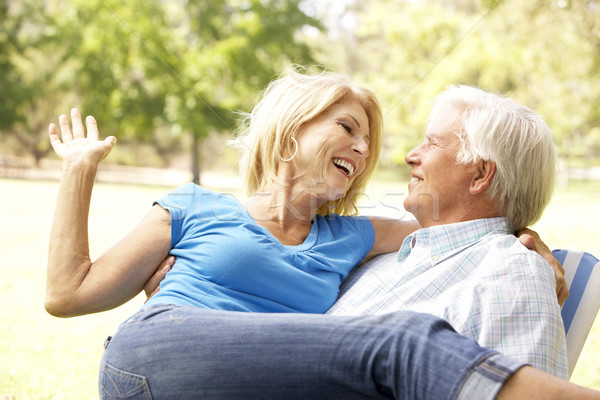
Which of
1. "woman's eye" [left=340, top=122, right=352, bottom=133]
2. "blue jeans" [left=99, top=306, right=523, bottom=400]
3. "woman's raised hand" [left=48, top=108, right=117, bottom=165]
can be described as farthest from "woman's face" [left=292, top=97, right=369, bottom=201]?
"blue jeans" [left=99, top=306, right=523, bottom=400]

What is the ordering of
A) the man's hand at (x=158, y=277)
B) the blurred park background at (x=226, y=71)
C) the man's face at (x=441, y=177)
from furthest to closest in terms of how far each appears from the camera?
the blurred park background at (x=226, y=71) < the man's face at (x=441, y=177) < the man's hand at (x=158, y=277)

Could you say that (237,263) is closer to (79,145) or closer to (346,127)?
(79,145)

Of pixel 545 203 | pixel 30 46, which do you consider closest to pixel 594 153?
pixel 30 46

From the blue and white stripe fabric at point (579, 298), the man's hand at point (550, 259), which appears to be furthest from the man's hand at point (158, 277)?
the blue and white stripe fabric at point (579, 298)

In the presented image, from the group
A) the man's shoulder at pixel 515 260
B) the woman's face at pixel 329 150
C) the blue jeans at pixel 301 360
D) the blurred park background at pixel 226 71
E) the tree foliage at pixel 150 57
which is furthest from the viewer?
the tree foliage at pixel 150 57

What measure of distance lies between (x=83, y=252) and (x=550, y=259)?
4.76ft

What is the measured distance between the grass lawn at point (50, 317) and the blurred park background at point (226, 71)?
105 millimetres

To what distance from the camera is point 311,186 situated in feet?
7.25

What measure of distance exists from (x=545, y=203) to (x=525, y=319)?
0.64 meters

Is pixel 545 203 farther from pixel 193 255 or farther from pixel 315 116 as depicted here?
pixel 193 255

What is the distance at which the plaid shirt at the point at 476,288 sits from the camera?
1544 mm

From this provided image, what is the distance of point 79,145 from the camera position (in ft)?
6.02

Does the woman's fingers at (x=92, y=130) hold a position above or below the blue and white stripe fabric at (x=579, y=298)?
above

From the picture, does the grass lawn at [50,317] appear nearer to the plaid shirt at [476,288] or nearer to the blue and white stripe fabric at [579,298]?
the plaid shirt at [476,288]
